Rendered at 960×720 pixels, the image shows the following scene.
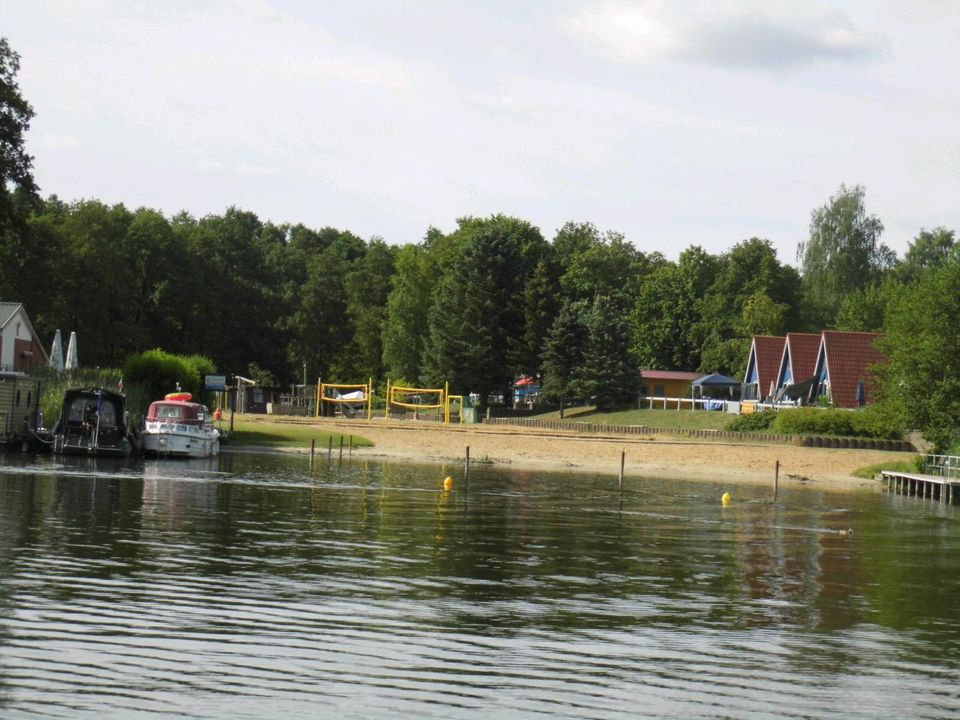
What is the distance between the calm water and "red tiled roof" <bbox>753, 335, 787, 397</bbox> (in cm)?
5828

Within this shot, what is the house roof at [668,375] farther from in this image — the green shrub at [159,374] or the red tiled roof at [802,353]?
the green shrub at [159,374]

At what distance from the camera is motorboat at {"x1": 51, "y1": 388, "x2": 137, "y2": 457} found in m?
59.7

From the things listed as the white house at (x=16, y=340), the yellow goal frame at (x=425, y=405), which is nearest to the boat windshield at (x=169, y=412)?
the white house at (x=16, y=340)

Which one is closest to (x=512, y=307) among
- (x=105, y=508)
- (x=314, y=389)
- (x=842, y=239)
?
(x=314, y=389)

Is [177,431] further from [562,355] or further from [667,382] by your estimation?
[667,382]

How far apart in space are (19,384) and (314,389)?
51.1 meters

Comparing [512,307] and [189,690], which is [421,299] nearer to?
[512,307]

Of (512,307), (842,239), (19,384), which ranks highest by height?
(842,239)

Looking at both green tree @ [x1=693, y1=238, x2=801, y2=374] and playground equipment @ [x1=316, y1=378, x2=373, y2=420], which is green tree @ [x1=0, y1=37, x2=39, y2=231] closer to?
playground equipment @ [x1=316, y1=378, x2=373, y2=420]

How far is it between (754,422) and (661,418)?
1038 cm

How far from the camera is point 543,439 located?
79188 millimetres

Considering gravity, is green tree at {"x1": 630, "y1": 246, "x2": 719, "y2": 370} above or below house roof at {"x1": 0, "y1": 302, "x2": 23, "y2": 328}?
above

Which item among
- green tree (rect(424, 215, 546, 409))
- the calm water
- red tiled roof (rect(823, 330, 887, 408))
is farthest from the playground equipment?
the calm water

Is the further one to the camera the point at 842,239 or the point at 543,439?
the point at 842,239
